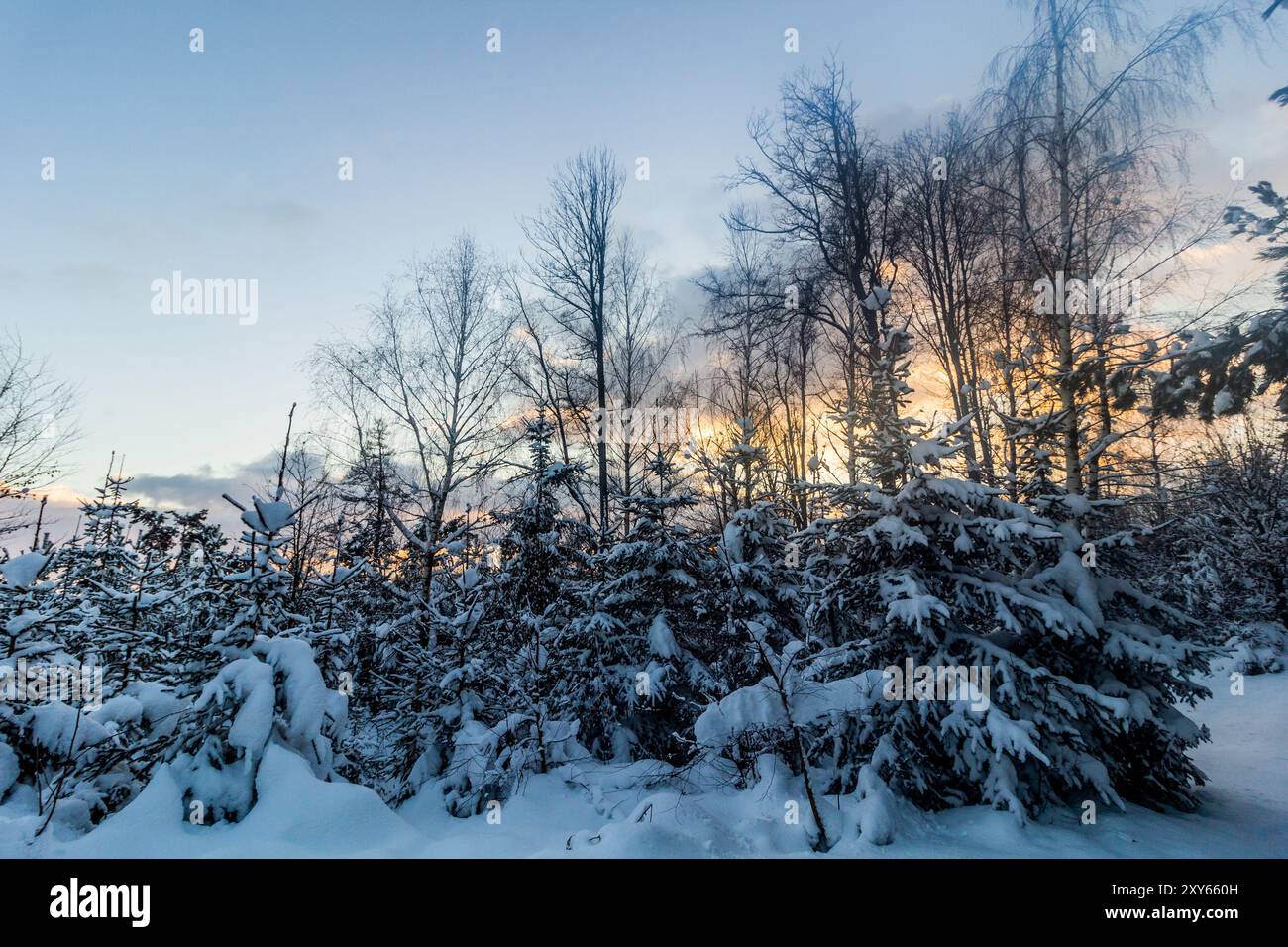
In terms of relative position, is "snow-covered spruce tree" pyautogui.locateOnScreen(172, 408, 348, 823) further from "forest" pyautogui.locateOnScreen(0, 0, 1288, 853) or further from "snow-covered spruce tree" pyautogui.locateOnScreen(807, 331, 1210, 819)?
"snow-covered spruce tree" pyautogui.locateOnScreen(807, 331, 1210, 819)

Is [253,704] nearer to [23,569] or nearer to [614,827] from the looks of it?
[23,569]

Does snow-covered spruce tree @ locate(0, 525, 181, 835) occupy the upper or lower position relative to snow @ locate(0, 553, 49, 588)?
lower

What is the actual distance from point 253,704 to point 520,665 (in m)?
4.11

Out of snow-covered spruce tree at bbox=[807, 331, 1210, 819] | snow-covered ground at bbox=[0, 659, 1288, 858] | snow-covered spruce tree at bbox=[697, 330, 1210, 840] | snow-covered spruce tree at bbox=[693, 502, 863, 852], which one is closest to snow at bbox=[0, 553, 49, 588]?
snow-covered ground at bbox=[0, 659, 1288, 858]

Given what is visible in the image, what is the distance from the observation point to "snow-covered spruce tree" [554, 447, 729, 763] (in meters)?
7.71

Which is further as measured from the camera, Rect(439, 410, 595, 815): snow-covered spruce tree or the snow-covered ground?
Rect(439, 410, 595, 815): snow-covered spruce tree

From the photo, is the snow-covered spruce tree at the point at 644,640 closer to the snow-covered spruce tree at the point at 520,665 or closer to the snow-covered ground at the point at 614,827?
the snow-covered spruce tree at the point at 520,665

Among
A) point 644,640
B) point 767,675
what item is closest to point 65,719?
point 644,640

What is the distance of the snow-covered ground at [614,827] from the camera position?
147 inches

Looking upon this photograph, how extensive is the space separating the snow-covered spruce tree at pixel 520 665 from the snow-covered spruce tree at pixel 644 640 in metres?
0.40

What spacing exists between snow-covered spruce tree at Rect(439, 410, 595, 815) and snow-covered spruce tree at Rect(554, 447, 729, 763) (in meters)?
0.40

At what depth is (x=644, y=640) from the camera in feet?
26.4

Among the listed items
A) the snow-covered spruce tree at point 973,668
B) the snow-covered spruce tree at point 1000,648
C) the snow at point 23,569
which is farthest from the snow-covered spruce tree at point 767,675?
the snow at point 23,569
